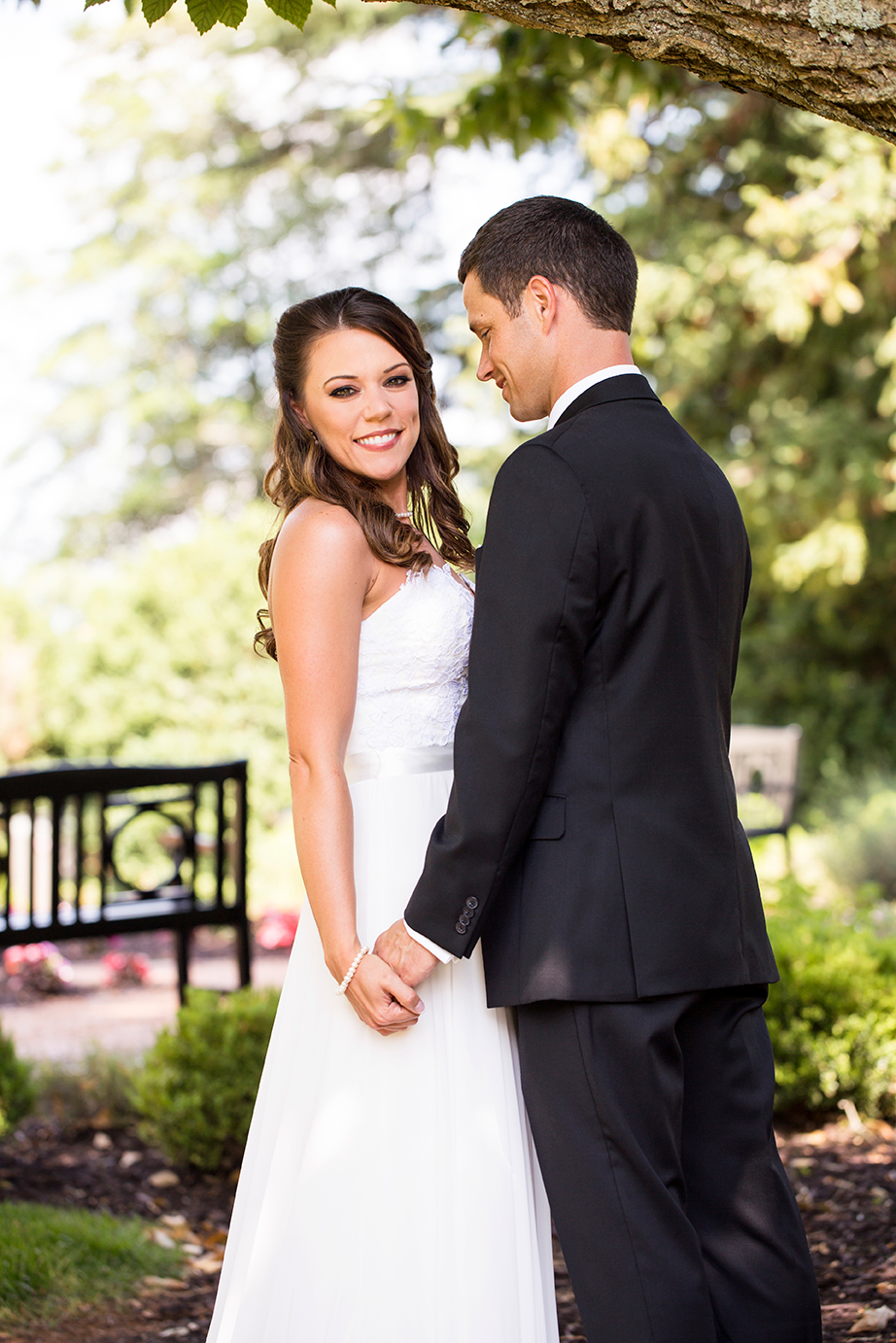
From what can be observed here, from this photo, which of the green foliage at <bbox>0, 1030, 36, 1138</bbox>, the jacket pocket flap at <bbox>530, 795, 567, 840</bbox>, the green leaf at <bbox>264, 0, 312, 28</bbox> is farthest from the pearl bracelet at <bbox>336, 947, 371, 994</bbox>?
the green foliage at <bbox>0, 1030, 36, 1138</bbox>

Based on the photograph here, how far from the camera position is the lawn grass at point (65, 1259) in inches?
127

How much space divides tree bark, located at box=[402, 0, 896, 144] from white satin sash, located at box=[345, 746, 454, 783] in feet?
4.37

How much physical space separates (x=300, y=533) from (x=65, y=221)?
16.5m

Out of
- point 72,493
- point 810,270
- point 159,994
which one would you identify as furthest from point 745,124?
point 72,493

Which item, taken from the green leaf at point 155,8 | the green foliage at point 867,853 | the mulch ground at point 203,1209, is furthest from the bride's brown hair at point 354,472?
the green foliage at point 867,853

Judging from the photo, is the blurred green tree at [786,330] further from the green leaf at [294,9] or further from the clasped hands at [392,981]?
the clasped hands at [392,981]

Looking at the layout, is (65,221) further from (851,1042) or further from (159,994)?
(851,1042)

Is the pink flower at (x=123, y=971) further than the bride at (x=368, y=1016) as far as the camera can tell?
Yes

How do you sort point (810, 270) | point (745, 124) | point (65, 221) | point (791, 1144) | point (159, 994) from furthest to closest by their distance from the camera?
1. point (65, 221)
2. point (745, 124)
3. point (810, 270)
4. point (159, 994)
5. point (791, 1144)

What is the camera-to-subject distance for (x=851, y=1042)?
14.4 ft

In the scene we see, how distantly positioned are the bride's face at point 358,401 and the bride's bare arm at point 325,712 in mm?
291

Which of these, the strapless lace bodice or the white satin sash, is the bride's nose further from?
the white satin sash

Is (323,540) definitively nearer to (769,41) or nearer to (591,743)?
(591,743)

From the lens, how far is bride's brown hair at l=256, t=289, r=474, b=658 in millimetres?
2537
